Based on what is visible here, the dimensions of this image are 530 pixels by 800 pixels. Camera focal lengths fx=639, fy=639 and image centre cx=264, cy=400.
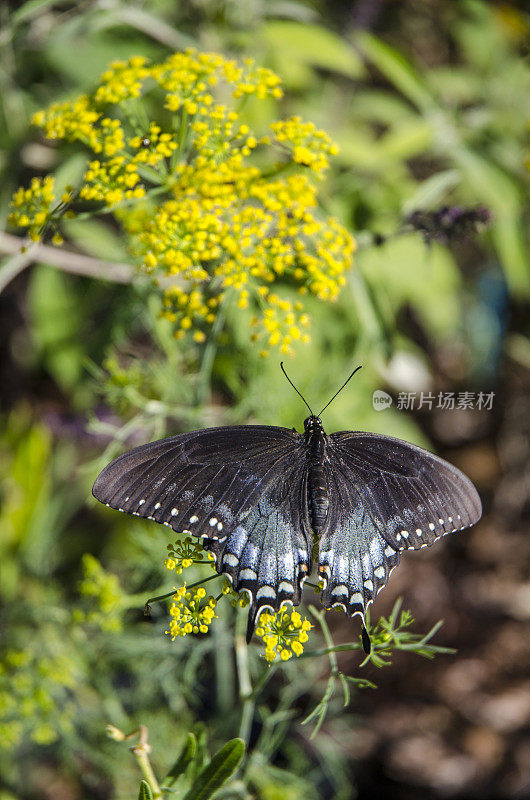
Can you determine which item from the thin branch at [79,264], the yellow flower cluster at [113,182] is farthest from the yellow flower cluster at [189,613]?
the thin branch at [79,264]

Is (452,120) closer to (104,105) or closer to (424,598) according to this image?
(104,105)

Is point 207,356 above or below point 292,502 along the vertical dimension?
above

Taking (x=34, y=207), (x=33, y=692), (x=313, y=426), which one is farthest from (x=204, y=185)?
(x=33, y=692)

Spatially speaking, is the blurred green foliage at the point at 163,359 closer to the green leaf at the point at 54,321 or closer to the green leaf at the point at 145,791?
the green leaf at the point at 54,321

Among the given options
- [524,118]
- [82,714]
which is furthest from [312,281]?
[82,714]

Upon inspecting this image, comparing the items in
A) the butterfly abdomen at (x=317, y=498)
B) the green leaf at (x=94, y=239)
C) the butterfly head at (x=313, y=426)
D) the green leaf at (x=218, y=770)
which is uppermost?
the green leaf at (x=94, y=239)

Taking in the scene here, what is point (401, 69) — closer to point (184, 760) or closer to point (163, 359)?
point (163, 359)

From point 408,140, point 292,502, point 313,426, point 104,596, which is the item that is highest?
point 408,140

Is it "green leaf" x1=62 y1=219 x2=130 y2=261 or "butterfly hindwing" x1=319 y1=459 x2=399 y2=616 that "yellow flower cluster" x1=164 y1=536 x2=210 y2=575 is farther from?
"green leaf" x1=62 y1=219 x2=130 y2=261
